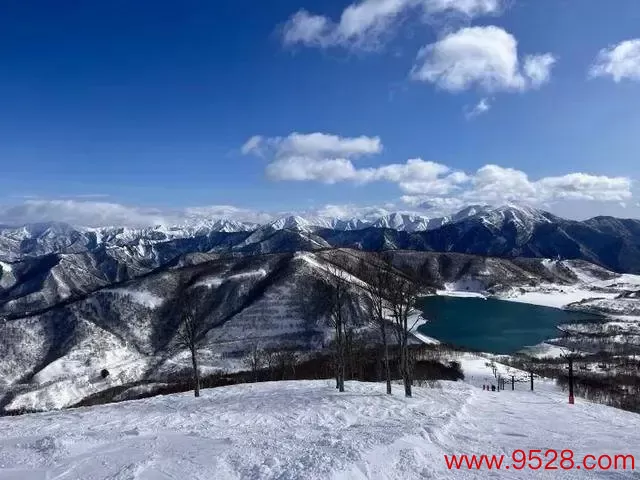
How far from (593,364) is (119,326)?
464ft

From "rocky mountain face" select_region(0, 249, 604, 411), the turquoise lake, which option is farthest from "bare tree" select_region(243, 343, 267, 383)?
the turquoise lake

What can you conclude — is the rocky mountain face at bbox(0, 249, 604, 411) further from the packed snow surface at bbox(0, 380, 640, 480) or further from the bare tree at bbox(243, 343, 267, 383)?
the packed snow surface at bbox(0, 380, 640, 480)

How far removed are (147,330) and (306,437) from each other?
15477 cm

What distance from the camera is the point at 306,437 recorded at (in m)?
18.1

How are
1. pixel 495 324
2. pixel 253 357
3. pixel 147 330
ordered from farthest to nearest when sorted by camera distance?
pixel 147 330, pixel 495 324, pixel 253 357

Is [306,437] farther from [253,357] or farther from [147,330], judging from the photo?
[147,330]

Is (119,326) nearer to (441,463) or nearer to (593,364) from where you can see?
(593,364)

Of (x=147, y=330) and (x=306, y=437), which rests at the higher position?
(x=306, y=437)

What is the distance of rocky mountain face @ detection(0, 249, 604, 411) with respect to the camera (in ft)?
425

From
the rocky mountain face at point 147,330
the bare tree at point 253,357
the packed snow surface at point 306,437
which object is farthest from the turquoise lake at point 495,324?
the packed snow surface at point 306,437

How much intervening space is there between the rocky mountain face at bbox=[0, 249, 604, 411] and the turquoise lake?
2526cm

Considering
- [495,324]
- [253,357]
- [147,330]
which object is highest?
[495,324]

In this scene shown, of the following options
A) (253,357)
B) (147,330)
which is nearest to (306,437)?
(253,357)

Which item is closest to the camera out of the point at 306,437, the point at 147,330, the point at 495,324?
the point at 306,437
